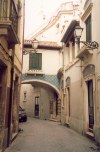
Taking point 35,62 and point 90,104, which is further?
point 35,62

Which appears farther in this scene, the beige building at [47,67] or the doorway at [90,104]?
the beige building at [47,67]

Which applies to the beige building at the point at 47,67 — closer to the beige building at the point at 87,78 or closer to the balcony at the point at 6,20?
the beige building at the point at 87,78

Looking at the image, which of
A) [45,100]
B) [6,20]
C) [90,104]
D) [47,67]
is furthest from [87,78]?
[45,100]

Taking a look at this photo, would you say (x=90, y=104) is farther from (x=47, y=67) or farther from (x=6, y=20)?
(x=47, y=67)

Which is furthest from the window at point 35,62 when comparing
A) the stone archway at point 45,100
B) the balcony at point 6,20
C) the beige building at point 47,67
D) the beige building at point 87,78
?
the balcony at point 6,20

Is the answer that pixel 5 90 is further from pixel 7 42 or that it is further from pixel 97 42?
pixel 97 42

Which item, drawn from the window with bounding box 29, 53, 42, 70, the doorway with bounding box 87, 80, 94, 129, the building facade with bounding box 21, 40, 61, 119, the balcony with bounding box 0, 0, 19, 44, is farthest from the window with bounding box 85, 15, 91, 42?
the window with bounding box 29, 53, 42, 70

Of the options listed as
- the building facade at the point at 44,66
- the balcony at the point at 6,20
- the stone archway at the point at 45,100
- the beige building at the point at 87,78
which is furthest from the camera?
the stone archway at the point at 45,100

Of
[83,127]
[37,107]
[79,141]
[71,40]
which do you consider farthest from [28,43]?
[79,141]

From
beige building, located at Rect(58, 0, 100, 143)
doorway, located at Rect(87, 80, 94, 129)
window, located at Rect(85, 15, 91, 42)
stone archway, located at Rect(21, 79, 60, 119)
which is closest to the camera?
beige building, located at Rect(58, 0, 100, 143)

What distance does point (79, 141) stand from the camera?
11844 millimetres

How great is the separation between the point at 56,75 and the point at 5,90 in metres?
15.2

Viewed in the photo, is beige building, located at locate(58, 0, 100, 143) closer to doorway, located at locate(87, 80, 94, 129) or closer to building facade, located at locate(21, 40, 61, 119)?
doorway, located at locate(87, 80, 94, 129)

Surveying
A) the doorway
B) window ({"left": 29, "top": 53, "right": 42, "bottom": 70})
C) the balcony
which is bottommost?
the doorway
